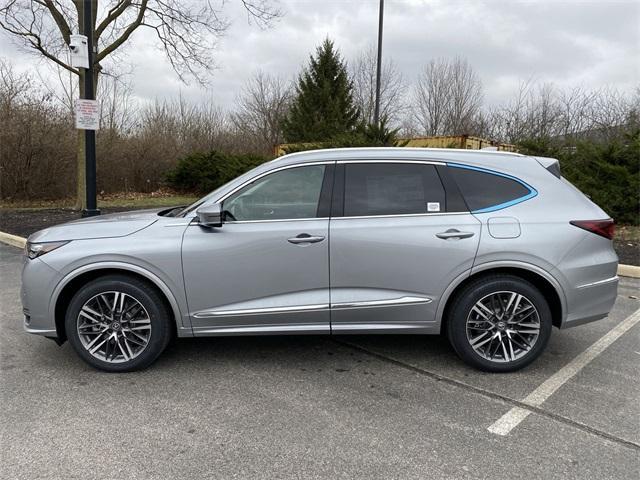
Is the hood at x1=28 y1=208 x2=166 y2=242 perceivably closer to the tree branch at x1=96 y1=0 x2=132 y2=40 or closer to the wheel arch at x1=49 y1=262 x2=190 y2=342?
the wheel arch at x1=49 y1=262 x2=190 y2=342

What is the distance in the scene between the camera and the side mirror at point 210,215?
3.53 m

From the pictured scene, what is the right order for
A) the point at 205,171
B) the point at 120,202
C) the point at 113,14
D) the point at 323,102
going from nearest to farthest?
the point at 113,14, the point at 120,202, the point at 205,171, the point at 323,102

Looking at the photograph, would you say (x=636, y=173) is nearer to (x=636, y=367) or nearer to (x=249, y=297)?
(x=636, y=367)

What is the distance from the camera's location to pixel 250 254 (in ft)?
11.8

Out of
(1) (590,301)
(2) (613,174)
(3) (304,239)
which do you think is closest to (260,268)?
(3) (304,239)

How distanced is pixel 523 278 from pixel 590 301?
0.56 meters

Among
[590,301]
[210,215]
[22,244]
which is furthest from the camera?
[22,244]

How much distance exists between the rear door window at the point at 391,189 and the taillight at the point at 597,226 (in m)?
1.05

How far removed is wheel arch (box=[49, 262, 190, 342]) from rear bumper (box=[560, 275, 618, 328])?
3.03 m

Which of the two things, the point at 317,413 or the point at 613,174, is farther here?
the point at 613,174

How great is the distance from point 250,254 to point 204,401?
3.55 ft

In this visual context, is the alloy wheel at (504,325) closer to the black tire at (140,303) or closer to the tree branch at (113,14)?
the black tire at (140,303)

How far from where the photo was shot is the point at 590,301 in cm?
375

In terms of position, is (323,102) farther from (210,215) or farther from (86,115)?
(210,215)
